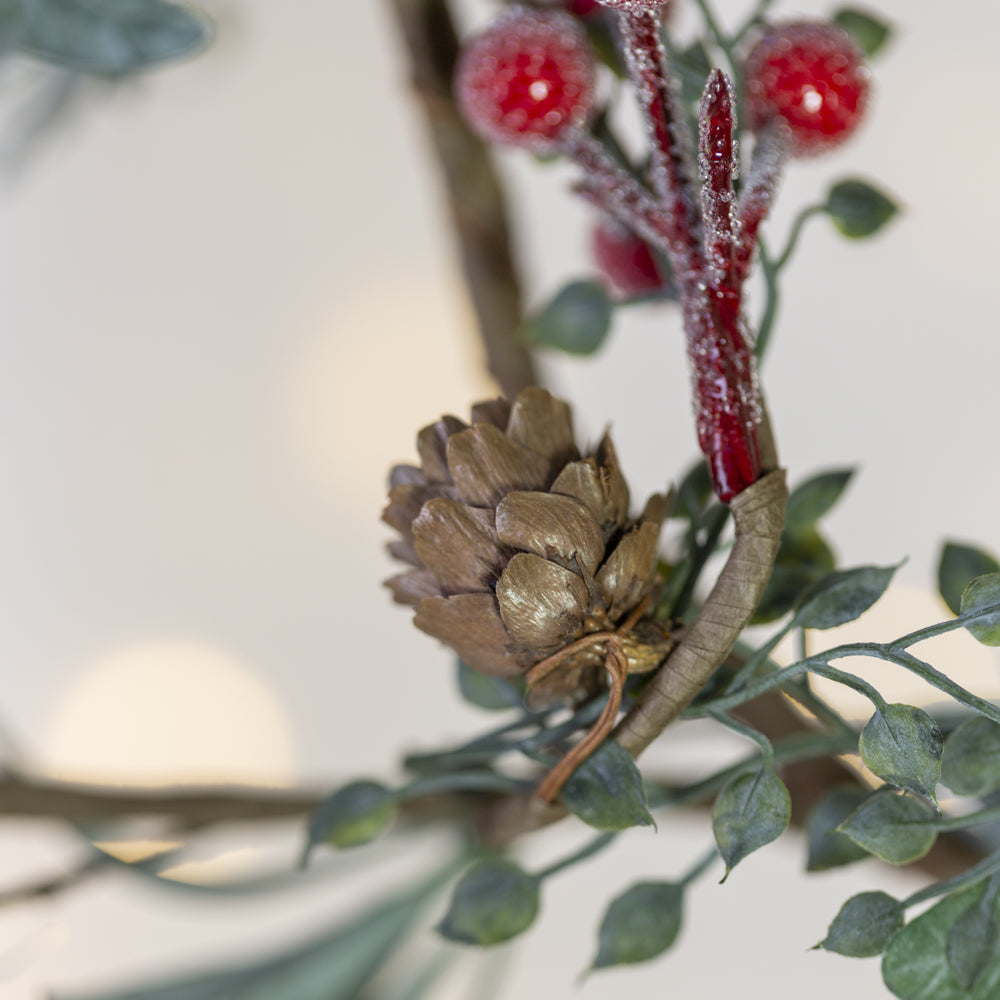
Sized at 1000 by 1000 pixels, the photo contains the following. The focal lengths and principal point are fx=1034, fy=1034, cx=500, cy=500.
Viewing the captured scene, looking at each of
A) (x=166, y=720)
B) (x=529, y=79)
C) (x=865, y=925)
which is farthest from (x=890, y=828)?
(x=166, y=720)

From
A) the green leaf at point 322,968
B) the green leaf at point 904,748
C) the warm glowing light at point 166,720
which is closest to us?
the green leaf at point 904,748

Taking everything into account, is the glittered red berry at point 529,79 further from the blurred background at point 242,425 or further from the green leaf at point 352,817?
the blurred background at point 242,425

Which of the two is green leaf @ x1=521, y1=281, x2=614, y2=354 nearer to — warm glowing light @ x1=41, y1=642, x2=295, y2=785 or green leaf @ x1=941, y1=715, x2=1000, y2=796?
green leaf @ x1=941, y1=715, x2=1000, y2=796

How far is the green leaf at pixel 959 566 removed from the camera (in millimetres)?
159

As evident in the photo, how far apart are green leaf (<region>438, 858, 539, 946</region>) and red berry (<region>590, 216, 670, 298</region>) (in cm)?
11

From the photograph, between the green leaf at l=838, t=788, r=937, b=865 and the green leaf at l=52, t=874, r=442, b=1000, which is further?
the green leaf at l=52, t=874, r=442, b=1000

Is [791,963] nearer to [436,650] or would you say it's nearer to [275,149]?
[436,650]

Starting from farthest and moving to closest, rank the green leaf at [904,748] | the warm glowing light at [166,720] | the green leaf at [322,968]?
the warm glowing light at [166,720], the green leaf at [322,968], the green leaf at [904,748]

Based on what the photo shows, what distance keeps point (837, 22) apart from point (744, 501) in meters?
0.11

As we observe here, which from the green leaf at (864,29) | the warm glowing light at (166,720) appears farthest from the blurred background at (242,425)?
the green leaf at (864,29)

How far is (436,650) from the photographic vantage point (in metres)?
0.46

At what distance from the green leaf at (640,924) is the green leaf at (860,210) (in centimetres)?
11

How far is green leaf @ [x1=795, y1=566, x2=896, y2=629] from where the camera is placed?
0.13 m

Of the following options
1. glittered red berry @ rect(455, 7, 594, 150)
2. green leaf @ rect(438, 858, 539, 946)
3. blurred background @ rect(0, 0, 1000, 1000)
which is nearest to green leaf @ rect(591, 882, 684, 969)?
green leaf @ rect(438, 858, 539, 946)
